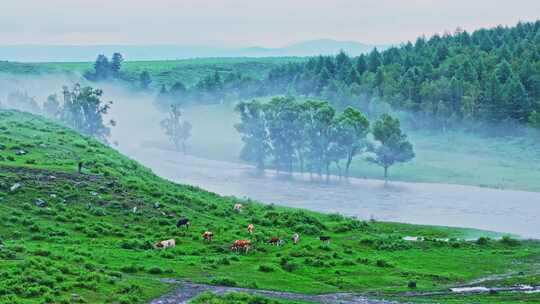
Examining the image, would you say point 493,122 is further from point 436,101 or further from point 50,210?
point 50,210

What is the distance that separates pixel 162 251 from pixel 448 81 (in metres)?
119

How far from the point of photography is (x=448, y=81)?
156 m

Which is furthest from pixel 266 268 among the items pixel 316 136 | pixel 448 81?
pixel 448 81

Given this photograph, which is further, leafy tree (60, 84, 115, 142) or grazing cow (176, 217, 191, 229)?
leafy tree (60, 84, 115, 142)

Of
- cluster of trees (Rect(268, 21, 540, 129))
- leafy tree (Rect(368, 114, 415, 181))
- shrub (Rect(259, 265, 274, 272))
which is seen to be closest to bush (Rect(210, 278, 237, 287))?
shrub (Rect(259, 265, 274, 272))

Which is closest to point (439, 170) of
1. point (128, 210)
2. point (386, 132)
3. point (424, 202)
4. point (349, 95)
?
point (386, 132)

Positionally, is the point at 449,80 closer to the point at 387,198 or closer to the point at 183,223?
the point at 387,198

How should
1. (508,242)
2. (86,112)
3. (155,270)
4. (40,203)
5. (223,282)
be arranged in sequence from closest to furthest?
(223,282)
(155,270)
(40,203)
(508,242)
(86,112)

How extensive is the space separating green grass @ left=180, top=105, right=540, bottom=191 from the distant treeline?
534cm

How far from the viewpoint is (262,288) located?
40.1 m

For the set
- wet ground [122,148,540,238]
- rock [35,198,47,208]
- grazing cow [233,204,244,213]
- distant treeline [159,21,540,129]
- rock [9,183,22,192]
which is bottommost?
wet ground [122,148,540,238]

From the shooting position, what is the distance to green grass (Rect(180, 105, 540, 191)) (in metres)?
116

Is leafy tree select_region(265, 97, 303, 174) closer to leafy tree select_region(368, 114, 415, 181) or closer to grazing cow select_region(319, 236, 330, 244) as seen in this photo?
leafy tree select_region(368, 114, 415, 181)

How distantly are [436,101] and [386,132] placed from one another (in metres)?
40.4
